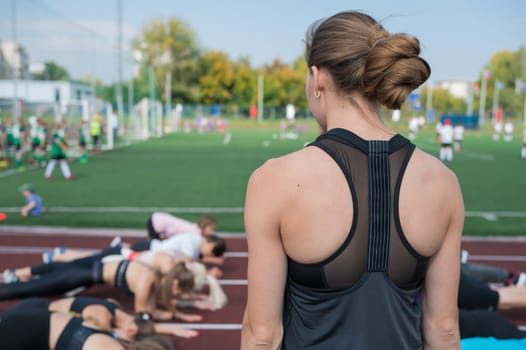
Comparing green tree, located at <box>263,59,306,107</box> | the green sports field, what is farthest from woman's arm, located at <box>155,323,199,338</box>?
green tree, located at <box>263,59,306,107</box>

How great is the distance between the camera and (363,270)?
1.43m

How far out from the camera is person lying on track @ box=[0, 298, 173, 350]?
3.52 metres

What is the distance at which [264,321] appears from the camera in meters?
1.48

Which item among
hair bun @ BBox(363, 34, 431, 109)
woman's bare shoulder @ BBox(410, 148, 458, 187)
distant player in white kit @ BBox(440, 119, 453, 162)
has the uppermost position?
hair bun @ BBox(363, 34, 431, 109)

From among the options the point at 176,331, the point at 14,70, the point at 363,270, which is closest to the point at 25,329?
the point at 176,331

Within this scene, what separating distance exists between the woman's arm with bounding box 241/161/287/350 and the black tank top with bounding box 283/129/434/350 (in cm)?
5

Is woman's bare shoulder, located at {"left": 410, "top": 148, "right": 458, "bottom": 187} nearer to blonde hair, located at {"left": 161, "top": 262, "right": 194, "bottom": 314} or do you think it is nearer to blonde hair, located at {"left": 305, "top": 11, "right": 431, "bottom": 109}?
blonde hair, located at {"left": 305, "top": 11, "right": 431, "bottom": 109}

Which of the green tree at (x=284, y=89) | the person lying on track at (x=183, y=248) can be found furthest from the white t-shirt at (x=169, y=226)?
the green tree at (x=284, y=89)

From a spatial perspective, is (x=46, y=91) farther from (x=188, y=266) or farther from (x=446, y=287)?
(x=446, y=287)

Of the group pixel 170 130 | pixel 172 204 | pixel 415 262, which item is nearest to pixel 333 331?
pixel 415 262

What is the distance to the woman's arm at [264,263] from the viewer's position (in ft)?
4.58

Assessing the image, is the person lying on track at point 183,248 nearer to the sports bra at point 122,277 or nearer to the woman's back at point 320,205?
the sports bra at point 122,277

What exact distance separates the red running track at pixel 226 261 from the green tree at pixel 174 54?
230 ft

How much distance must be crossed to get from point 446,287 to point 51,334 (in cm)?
294
